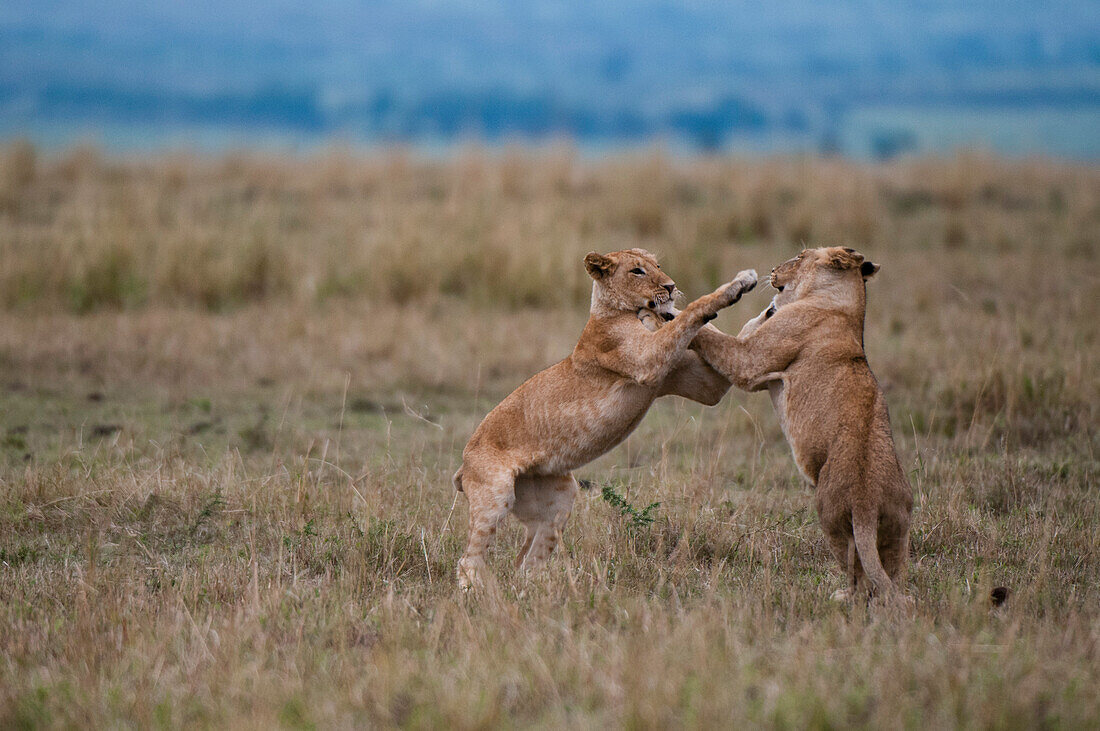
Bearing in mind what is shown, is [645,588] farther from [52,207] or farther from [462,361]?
[52,207]

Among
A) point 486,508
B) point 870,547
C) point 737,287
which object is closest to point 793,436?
point 870,547

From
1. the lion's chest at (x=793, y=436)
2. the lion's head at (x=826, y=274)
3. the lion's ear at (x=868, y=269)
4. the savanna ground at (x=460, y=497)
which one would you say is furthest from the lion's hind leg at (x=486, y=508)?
the lion's ear at (x=868, y=269)

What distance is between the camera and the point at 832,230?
15.4 meters

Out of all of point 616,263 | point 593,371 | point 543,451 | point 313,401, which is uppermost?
point 616,263

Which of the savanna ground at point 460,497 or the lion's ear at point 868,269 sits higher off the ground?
the lion's ear at point 868,269

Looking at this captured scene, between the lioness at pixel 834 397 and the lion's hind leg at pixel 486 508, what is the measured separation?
113 centimetres

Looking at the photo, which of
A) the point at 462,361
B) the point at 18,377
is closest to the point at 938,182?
the point at 462,361

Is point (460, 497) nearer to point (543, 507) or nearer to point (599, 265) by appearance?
point (543, 507)

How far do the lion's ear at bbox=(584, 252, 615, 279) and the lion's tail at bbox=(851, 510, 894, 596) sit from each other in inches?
67.6

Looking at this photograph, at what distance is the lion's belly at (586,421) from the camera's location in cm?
538

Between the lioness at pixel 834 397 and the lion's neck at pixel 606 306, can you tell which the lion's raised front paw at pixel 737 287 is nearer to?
the lioness at pixel 834 397

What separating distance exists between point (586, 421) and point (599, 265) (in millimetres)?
765

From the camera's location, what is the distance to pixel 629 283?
5.54m

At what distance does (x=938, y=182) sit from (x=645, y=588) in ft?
47.9
